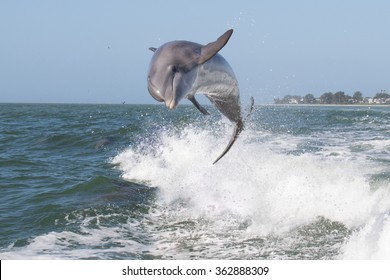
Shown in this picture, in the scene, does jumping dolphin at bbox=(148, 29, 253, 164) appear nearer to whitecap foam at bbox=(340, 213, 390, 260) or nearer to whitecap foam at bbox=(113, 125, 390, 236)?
whitecap foam at bbox=(340, 213, 390, 260)

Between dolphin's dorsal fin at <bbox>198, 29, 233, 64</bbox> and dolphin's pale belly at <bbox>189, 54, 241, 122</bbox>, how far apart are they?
18cm

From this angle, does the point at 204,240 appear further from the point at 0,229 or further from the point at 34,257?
the point at 0,229

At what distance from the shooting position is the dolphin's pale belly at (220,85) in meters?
4.46

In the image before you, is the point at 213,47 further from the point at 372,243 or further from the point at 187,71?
the point at 372,243

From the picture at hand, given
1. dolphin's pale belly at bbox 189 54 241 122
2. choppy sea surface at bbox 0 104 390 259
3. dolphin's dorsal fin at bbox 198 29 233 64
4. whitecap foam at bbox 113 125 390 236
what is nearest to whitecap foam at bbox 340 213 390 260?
choppy sea surface at bbox 0 104 390 259

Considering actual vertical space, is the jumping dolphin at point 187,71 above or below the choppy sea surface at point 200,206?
above

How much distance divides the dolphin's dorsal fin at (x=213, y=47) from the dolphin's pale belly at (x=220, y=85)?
0.18 meters

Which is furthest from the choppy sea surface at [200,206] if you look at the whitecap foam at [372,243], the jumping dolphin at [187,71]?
the jumping dolphin at [187,71]

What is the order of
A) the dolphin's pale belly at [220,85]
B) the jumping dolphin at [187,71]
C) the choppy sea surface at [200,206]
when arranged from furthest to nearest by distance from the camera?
the choppy sea surface at [200,206]
the dolphin's pale belly at [220,85]
the jumping dolphin at [187,71]

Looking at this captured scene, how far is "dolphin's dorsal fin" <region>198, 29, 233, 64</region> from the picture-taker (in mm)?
3914

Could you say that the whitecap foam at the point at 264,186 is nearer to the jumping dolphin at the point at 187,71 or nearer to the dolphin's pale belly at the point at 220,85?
the dolphin's pale belly at the point at 220,85

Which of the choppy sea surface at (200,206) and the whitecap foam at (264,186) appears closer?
the choppy sea surface at (200,206)

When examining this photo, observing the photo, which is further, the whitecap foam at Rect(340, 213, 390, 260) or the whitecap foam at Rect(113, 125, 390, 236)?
the whitecap foam at Rect(113, 125, 390, 236)
